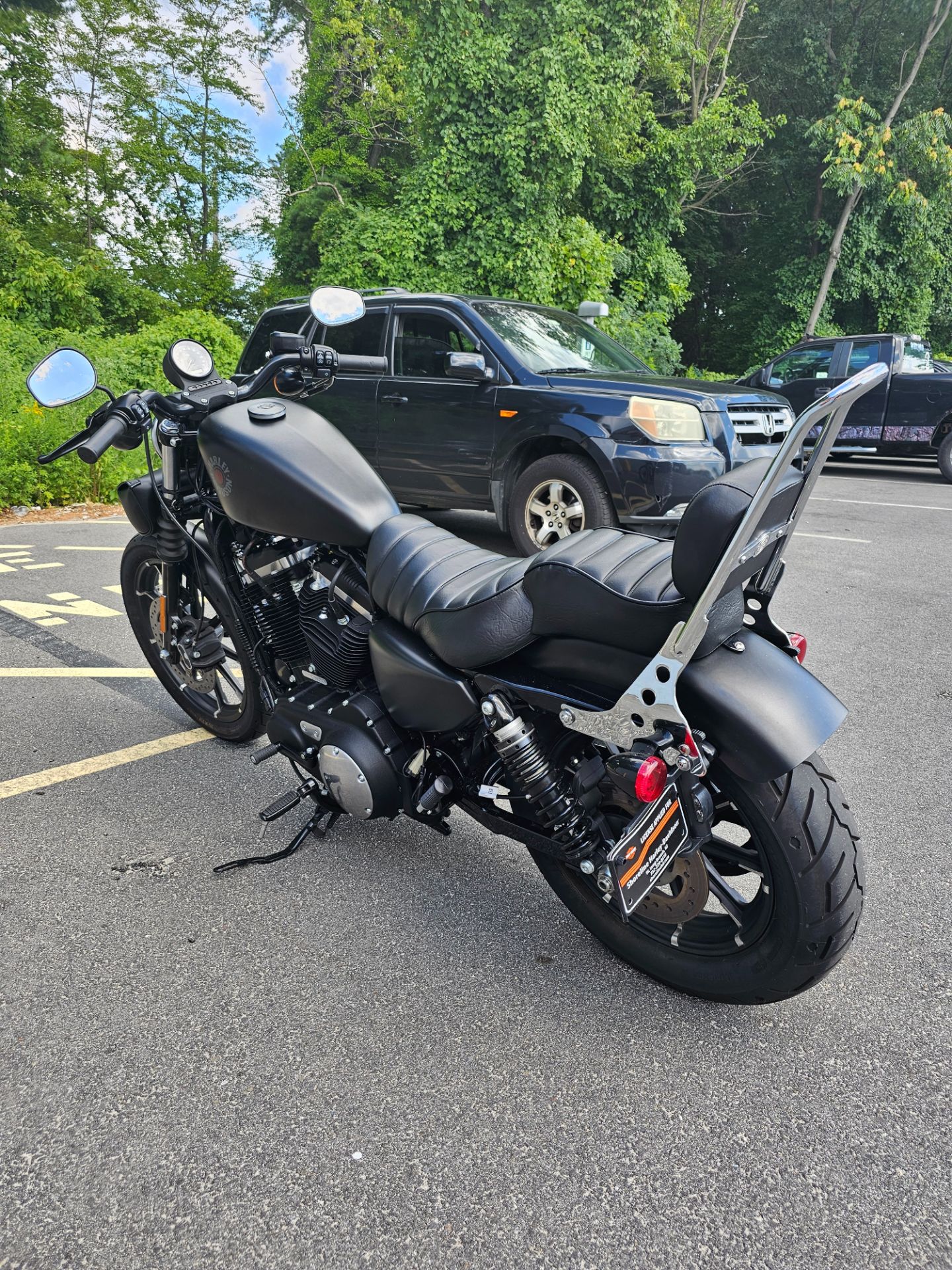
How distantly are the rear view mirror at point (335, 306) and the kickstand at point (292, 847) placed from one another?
147 centimetres

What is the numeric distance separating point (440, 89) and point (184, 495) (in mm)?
12367

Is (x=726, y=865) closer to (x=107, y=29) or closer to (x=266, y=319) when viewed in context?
(x=266, y=319)

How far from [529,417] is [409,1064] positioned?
16.1ft

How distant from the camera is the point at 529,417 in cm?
620

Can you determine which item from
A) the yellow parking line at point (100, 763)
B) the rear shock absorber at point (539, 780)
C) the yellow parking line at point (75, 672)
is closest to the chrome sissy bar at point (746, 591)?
the rear shock absorber at point (539, 780)

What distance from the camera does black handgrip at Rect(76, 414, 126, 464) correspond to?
2701 mm

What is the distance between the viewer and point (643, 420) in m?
5.82

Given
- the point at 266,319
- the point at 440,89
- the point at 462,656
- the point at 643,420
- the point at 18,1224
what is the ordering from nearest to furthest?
the point at 18,1224 < the point at 462,656 < the point at 643,420 < the point at 266,319 < the point at 440,89

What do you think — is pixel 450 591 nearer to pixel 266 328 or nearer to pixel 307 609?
pixel 307 609

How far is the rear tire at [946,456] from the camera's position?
11.6 meters

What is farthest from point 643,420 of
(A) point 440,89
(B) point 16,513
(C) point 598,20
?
(C) point 598,20

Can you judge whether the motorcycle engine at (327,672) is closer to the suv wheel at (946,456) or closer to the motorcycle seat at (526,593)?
the motorcycle seat at (526,593)

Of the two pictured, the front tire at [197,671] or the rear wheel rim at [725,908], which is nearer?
the rear wheel rim at [725,908]

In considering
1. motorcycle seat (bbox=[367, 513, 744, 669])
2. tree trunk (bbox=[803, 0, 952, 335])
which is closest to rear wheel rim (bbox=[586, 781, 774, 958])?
motorcycle seat (bbox=[367, 513, 744, 669])
